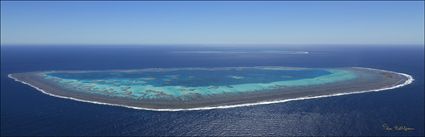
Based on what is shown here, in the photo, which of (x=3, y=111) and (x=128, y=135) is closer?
(x=128, y=135)

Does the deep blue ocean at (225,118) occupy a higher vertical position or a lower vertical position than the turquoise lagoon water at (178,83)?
lower

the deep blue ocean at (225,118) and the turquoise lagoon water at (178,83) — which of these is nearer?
the deep blue ocean at (225,118)

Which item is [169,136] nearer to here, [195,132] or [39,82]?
[195,132]

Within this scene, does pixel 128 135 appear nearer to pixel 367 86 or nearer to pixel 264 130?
pixel 264 130

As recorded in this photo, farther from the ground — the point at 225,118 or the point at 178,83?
the point at 178,83

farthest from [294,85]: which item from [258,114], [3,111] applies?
[3,111]

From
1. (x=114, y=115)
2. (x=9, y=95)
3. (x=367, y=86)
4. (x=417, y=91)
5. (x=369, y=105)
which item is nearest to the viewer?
(x=114, y=115)

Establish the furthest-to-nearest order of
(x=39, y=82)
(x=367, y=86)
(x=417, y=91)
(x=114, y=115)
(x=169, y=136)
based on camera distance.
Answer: (x=39, y=82)
(x=367, y=86)
(x=417, y=91)
(x=114, y=115)
(x=169, y=136)

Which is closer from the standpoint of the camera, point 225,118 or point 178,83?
point 225,118

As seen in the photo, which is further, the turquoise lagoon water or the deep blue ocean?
the turquoise lagoon water

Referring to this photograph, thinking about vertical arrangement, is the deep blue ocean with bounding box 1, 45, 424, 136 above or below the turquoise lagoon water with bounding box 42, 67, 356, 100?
below
